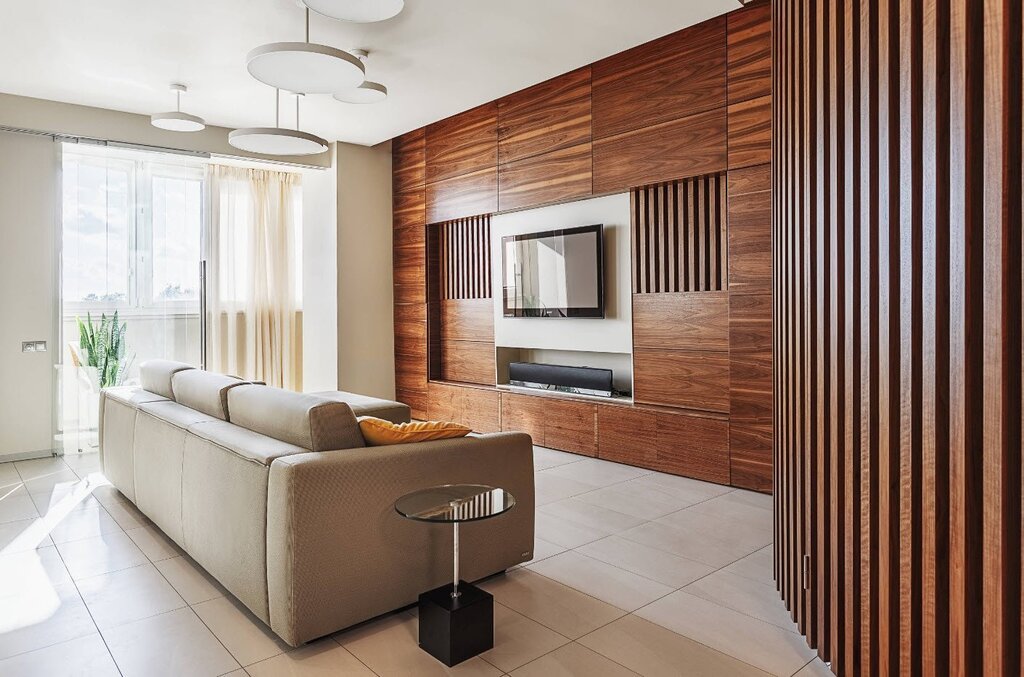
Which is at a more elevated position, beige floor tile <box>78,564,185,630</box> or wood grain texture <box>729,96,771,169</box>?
wood grain texture <box>729,96,771,169</box>

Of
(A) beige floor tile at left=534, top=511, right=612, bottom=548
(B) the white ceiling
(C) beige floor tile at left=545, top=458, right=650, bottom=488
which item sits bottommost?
(A) beige floor tile at left=534, top=511, right=612, bottom=548

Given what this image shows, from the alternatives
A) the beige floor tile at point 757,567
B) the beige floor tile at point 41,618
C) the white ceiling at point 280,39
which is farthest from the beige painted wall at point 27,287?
the beige floor tile at point 757,567

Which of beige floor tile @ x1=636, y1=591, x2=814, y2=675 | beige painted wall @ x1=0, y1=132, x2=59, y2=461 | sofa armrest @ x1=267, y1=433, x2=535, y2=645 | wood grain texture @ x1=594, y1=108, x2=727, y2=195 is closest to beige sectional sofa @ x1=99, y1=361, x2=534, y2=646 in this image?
sofa armrest @ x1=267, y1=433, x2=535, y2=645

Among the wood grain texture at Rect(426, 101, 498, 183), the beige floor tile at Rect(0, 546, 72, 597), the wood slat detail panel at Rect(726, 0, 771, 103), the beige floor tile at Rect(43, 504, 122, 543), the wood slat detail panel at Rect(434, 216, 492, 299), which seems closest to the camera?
the beige floor tile at Rect(0, 546, 72, 597)

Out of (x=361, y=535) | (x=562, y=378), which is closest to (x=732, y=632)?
(x=361, y=535)

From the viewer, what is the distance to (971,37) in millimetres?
1315

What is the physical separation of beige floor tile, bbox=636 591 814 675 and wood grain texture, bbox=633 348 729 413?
1917mm

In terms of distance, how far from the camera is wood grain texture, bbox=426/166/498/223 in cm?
602

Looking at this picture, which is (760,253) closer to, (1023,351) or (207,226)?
(1023,351)

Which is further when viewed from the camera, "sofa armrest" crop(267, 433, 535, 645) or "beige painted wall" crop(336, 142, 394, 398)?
"beige painted wall" crop(336, 142, 394, 398)

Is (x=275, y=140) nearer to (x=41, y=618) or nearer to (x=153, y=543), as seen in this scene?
(x=153, y=543)

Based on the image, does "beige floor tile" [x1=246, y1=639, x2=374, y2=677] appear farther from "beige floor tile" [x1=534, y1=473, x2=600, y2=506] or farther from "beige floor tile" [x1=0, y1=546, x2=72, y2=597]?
"beige floor tile" [x1=534, y1=473, x2=600, y2=506]

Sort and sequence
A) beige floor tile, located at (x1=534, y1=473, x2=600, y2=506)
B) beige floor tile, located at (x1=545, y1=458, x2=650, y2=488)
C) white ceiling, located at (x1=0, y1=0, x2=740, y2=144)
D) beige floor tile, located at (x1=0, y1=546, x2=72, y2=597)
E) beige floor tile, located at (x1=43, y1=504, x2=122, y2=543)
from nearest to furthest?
beige floor tile, located at (x1=0, y1=546, x2=72, y2=597) → beige floor tile, located at (x1=43, y1=504, x2=122, y2=543) → white ceiling, located at (x1=0, y1=0, x2=740, y2=144) → beige floor tile, located at (x1=534, y1=473, x2=600, y2=506) → beige floor tile, located at (x1=545, y1=458, x2=650, y2=488)

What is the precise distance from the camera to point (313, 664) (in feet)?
7.15
